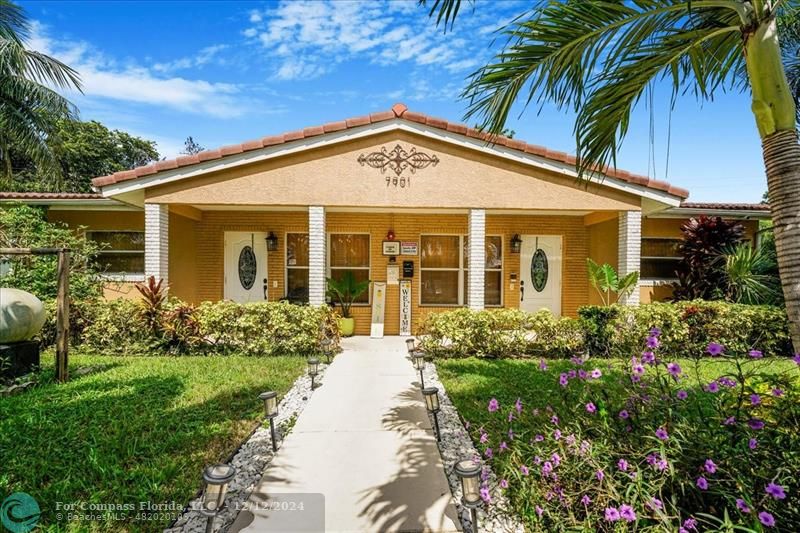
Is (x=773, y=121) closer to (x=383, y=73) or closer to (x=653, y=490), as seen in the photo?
(x=653, y=490)

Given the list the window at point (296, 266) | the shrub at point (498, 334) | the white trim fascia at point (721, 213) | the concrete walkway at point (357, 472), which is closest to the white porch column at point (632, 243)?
the shrub at point (498, 334)

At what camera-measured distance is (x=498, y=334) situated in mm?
7895

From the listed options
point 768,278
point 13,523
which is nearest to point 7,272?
point 13,523

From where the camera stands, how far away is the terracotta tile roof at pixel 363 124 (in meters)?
8.42

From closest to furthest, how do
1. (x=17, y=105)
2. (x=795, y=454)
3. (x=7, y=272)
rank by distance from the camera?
(x=795, y=454)
(x=7, y=272)
(x=17, y=105)

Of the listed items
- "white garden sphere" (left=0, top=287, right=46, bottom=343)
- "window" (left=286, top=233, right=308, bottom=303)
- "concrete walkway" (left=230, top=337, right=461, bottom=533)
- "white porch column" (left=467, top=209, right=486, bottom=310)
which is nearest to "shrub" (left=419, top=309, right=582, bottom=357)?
"white porch column" (left=467, top=209, right=486, bottom=310)

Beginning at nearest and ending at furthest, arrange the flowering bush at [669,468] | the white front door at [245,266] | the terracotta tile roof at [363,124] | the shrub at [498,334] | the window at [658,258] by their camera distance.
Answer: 1. the flowering bush at [669,468]
2. the shrub at [498,334]
3. the terracotta tile roof at [363,124]
4. the white front door at [245,266]
5. the window at [658,258]

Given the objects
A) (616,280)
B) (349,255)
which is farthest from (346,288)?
(616,280)

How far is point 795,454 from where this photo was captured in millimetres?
2318

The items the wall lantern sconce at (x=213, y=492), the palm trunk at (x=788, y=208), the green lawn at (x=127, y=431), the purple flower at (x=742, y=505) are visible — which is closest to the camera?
the purple flower at (x=742, y=505)

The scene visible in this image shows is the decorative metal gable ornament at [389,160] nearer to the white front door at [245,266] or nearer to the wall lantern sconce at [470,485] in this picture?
the white front door at [245,266]

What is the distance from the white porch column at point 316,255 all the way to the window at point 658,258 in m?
9.64

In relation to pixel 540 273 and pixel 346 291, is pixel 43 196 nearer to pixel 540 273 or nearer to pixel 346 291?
pixel 346 291

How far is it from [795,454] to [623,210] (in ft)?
25.2
